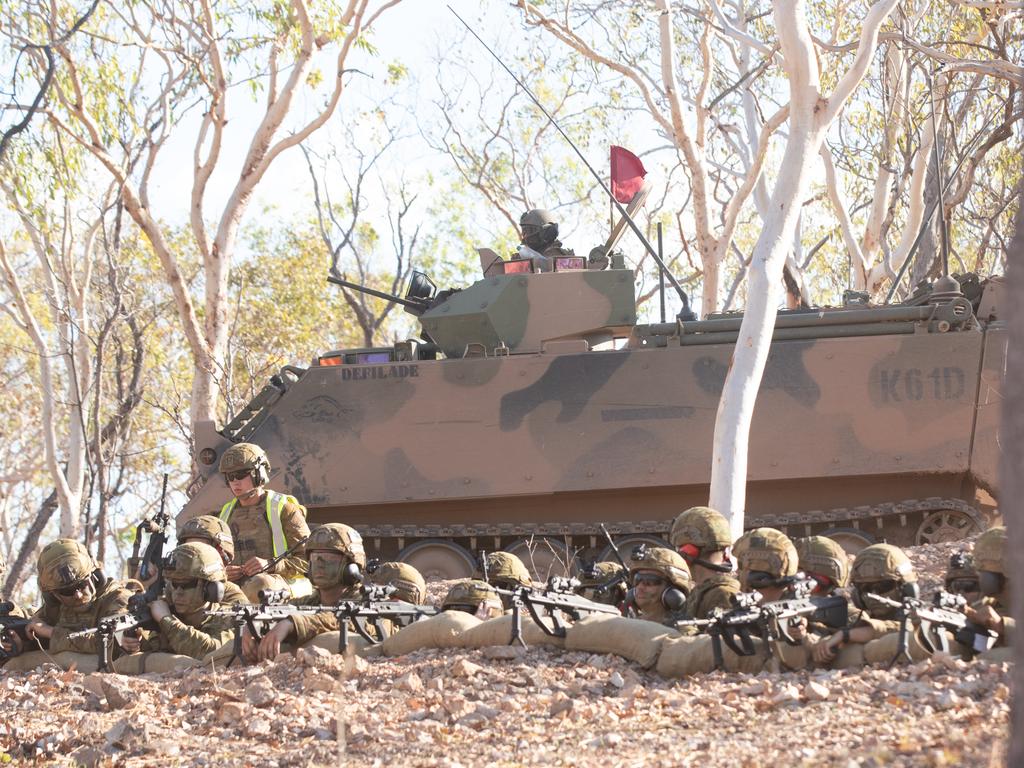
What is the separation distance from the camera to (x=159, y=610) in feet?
28.6

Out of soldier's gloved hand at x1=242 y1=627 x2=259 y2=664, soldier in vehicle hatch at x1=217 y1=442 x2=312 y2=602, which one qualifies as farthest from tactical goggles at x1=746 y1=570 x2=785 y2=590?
soldier in vehicle hatch at x1=217 y1=442 x2=312 y2=602

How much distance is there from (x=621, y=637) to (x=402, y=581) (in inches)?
73.9

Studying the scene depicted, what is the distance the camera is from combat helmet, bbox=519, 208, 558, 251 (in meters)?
14.4

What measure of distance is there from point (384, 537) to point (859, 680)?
23.7 ft

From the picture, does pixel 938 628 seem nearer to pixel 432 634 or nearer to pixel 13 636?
pixel 432 634

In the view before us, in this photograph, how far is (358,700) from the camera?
702cm

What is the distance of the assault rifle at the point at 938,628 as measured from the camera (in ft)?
21.4

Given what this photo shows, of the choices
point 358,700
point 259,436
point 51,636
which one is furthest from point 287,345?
point 358,700

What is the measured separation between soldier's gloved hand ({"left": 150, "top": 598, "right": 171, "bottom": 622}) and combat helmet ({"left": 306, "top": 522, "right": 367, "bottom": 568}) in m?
0.94

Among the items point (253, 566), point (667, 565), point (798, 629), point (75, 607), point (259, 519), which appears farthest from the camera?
point (259, 519)

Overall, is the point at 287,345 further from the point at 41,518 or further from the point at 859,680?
the point at 859,680

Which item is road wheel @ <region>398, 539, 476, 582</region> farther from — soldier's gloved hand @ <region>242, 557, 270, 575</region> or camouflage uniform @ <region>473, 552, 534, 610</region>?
camouflage uniform @ <region>473, 552, 534, 610</region>

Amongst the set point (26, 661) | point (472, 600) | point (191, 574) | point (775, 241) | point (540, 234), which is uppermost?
point (540, 234)

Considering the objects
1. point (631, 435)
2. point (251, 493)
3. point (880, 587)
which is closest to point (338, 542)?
point (251, 493)
